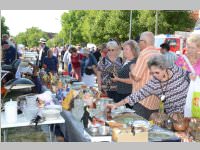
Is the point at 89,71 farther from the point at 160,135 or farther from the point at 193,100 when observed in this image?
the point at 160,135

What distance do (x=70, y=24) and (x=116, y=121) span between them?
53527 millimetres

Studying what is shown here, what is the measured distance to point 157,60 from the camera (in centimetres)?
294

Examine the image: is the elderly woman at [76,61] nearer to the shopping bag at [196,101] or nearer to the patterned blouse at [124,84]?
the patterned blouse at [124,84]

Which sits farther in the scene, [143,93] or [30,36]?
[30,36]

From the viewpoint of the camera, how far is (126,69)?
14.4ft

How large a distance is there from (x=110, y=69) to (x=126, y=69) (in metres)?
0.70

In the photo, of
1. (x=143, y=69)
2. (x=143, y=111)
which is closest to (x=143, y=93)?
(x=143, y=111)

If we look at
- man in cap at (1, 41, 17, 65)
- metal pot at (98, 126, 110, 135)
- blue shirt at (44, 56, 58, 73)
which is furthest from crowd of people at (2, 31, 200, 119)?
man in cap at (1, 41, 17, 65)

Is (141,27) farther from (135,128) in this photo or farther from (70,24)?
(70,24)

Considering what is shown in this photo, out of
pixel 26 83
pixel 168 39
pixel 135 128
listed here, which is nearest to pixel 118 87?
pixel 26 83

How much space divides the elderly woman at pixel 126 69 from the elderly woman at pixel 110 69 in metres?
0.34

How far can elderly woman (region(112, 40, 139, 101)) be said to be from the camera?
4.09m

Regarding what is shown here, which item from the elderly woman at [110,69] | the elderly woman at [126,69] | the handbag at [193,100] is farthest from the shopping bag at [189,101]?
the elderly woman at [110,69]

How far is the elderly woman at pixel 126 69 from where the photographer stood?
409cm
